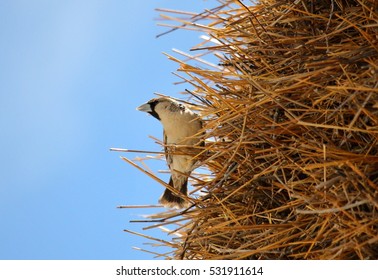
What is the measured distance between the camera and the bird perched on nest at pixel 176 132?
2.53 meters

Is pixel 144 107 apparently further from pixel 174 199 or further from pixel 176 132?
pixel 174 199

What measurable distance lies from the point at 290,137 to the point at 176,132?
28.2 inches

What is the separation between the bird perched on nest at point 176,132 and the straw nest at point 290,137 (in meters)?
0.15

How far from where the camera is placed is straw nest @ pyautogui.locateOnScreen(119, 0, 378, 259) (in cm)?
175

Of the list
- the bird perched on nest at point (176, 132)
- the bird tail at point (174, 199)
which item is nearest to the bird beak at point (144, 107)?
the bird perched on nest at point (176, 132)

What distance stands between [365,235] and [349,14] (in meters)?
0.59

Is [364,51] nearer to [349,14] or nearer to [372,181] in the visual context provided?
[349,14]

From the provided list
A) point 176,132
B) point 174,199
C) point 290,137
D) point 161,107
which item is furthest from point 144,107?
point 290,137

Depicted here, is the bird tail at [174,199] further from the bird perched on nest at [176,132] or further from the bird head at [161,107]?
the bird head at [161,107]

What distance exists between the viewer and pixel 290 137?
6.51 ft

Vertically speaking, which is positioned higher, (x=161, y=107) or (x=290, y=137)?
(x=161, y=107)

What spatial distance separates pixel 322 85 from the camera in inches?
74.8

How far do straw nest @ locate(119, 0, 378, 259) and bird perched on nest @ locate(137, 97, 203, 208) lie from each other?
153mm
